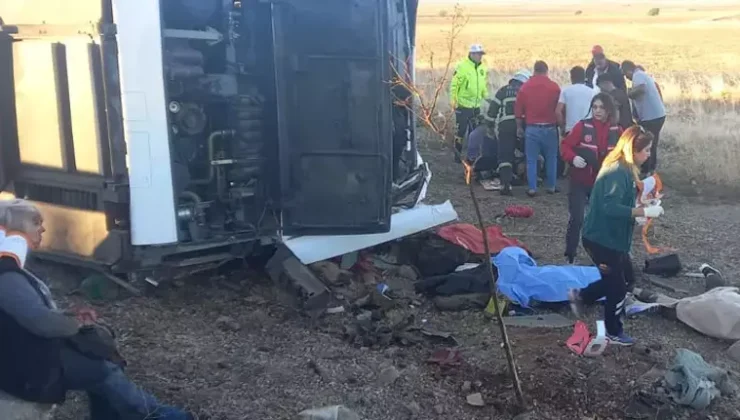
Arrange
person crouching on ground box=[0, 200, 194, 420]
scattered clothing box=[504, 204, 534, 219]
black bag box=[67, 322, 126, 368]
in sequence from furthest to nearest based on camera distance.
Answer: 1. scattered clothing box=[504, 204, 534, 219]
2. black bag box=[67, 322, 126, 368]
3. person crouching on ground box=[0, 200, 194, 420]

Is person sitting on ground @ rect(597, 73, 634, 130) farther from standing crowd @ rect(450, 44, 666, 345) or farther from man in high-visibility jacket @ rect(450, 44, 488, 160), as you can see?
man in high-visibility jacket @ rect(450, 44, 488, 160)

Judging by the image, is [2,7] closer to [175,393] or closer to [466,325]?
[175,393]

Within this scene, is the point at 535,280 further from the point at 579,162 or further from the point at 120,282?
the point at 120,282

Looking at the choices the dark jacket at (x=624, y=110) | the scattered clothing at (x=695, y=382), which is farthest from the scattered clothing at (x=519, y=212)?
the scattered clothing at (x=695, y=382)

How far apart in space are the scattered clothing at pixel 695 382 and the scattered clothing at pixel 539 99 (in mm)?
5903

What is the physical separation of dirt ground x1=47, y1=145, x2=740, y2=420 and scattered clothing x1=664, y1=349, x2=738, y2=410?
76 millimetres

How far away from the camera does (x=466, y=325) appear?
5.98 m

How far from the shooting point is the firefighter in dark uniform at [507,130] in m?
10.8

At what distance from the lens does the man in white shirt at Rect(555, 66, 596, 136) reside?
1030 cm

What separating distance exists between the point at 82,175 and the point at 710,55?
31965 millimetres

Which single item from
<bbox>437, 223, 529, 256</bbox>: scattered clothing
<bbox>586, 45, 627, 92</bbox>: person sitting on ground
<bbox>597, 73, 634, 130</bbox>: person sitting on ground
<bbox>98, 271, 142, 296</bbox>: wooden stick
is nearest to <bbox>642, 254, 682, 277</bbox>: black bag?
<bbox>437, 223, 529, 256</bbox>: scattered clothing

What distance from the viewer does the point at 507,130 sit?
10992 mm

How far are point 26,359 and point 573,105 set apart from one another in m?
8.02

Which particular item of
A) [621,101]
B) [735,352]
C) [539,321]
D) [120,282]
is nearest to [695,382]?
[735,352]
